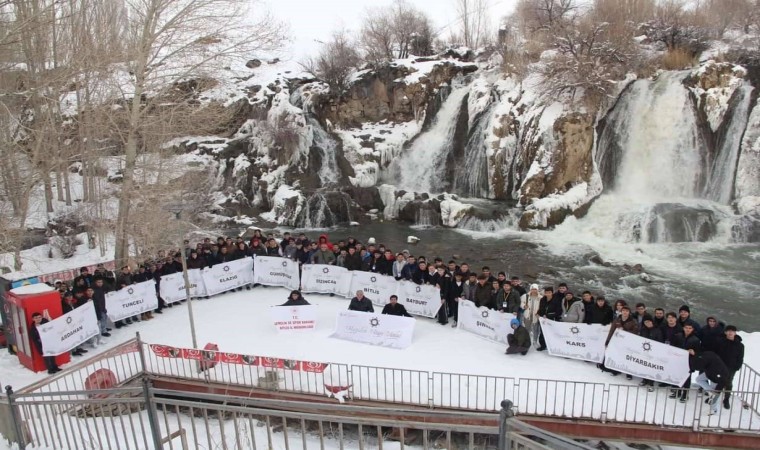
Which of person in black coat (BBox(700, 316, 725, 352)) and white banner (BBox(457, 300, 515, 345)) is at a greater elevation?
person in black coat (BBox(700, 316, 725, 352))

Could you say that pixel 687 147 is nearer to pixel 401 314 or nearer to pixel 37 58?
pixel 401 314

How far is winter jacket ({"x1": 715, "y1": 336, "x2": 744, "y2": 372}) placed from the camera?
27.0ft

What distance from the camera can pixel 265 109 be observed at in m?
33.7

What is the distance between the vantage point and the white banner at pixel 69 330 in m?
10.2

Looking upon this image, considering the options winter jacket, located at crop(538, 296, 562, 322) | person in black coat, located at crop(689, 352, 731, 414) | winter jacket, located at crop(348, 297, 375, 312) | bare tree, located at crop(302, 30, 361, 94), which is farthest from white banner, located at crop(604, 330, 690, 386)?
bare tree, located at crop(302, 30, 361, 94)

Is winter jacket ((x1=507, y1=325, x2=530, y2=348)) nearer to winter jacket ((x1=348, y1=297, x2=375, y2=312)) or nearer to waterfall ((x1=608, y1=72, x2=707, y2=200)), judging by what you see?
winter jacket ((x1=348, y1=297, x2=375, y2=312))

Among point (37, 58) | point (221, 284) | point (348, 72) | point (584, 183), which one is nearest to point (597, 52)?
point (584, 183)

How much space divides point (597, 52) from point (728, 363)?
2221cm

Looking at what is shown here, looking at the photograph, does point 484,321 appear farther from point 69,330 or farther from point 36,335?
point 36,335

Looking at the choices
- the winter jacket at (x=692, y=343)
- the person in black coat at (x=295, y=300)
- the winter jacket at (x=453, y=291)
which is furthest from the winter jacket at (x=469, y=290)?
the winter jacket at (x=692, y=343)

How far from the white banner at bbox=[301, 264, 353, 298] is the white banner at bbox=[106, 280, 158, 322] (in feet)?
13.1

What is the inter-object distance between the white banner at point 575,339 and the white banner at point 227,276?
340 inches

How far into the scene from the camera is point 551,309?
10.5 m

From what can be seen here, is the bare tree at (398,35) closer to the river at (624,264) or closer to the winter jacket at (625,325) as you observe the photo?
the river at (624,264)
